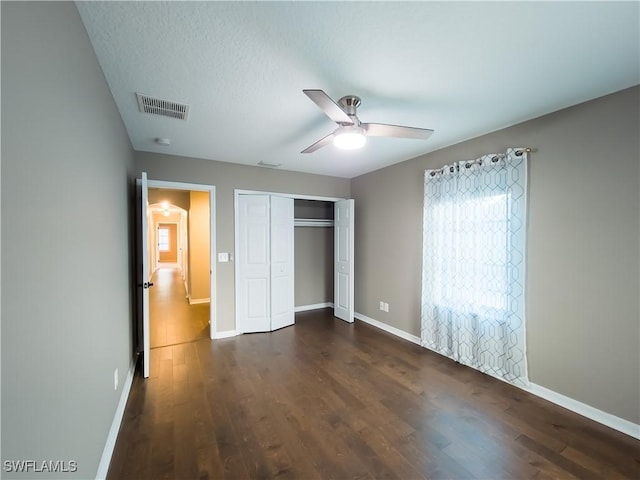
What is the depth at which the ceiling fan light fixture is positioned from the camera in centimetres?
215

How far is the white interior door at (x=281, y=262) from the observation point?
4375 millimetres

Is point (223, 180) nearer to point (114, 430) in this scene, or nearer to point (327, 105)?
point (327, 105)

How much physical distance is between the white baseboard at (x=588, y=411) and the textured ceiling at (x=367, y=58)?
2509 millimetres

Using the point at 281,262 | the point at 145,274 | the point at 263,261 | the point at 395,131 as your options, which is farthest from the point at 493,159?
the point at 145,274

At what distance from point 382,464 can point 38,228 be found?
2.21 metres

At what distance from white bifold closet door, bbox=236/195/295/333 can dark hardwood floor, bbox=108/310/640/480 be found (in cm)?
99

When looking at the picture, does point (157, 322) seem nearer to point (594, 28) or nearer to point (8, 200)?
point (8, 200)

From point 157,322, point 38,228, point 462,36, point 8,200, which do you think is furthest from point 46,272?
point 157,322

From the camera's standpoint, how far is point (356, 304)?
5004 millimetres

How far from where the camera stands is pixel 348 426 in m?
2.17

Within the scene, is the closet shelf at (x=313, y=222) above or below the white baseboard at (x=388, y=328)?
above

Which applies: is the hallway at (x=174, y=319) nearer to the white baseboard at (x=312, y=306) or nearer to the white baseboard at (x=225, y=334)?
the white baseboard at (x=225, y=334)

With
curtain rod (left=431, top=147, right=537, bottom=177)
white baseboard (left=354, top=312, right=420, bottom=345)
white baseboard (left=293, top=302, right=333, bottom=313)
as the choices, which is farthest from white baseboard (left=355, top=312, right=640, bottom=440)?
white baseboard (left=293, top=302, right=333, bottom=313)

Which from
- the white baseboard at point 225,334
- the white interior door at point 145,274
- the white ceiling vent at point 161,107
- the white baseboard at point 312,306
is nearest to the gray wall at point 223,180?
the white baseboard at point 225,334
